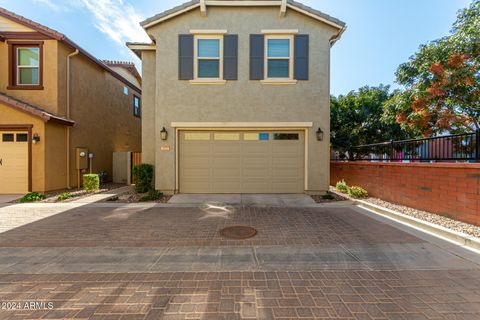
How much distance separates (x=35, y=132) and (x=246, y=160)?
859cm

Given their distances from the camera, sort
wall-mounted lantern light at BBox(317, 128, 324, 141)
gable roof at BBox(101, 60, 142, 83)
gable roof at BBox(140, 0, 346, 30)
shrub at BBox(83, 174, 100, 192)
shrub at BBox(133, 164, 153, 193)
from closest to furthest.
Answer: gable roof at BBox(140, 0, 346, 30), wall-mounted lantern light at BBox(317, 128, 324, 141), shrub at BBox(133, 164, 153, 193), shrub at BBox(83, 174, 100, 192), gable roof at BBox(101, 60, 142, 83)

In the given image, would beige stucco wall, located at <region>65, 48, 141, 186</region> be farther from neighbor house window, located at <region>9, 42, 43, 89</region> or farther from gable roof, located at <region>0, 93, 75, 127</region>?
gable roof, located at <region>0, 93, 75, 127</region>

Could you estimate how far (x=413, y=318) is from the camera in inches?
95.4

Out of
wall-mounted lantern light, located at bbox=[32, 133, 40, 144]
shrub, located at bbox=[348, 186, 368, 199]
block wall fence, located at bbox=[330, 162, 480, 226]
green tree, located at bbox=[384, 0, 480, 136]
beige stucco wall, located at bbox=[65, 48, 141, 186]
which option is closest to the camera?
block wall fence, located at bbox=[330, 162, 480, 226]

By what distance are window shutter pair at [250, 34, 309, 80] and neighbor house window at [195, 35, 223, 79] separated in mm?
1338

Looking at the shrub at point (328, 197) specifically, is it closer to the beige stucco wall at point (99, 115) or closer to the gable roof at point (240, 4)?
the gable roof at point (240, 4)

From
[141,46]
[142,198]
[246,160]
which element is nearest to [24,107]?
[141,46]

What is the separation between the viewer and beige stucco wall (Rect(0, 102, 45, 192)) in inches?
349

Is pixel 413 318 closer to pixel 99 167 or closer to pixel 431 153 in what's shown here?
pixel 431 153

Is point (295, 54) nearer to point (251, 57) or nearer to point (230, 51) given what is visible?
point (251, 57)

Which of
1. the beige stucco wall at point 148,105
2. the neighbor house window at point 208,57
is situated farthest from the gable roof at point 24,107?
the neighbor house window at point 208,57

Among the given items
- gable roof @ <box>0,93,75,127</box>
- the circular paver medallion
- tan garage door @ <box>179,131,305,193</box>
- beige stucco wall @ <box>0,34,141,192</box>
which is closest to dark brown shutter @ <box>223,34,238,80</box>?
tan garage door @ <box>179,131,305,193</box>

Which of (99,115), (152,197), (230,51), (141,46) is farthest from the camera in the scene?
(99,115)

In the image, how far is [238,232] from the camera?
4.95m
